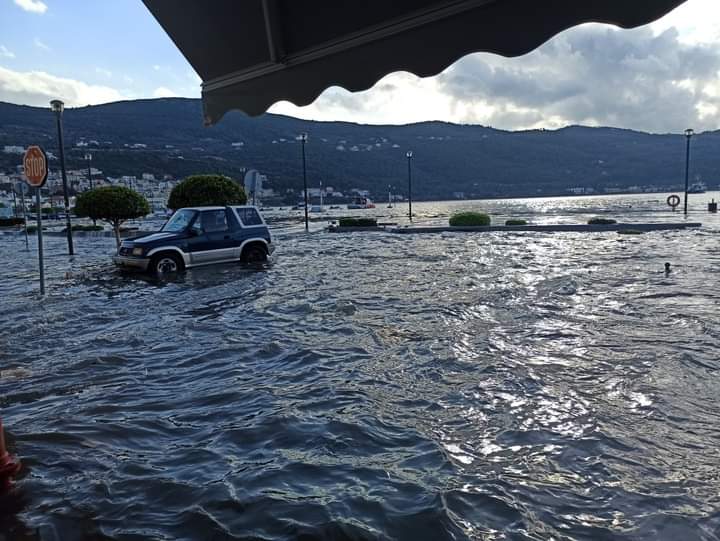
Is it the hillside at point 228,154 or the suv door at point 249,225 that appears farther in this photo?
the hillside at point 228,154

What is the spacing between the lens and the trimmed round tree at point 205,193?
25984 millimetres

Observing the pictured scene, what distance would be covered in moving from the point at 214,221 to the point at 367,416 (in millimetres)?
11574

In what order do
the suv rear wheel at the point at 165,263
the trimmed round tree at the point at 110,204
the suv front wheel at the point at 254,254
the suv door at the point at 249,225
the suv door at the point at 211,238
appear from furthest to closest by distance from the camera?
the trimmed round tree at the point at 110,204 → the suv front wheel at the point at 254,254 → the suv door at the point at 249,225 → the suv door at the point at 211,238 → the suv rear wheel at the point at 165,263

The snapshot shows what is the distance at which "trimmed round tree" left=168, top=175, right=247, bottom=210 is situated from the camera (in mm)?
25984

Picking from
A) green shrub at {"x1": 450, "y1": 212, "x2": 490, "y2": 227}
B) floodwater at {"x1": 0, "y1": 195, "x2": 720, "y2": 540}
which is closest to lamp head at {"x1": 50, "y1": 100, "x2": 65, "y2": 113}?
floodwater at {"x1": 0, "y1": 195, "x2": 720, "y2": 540}

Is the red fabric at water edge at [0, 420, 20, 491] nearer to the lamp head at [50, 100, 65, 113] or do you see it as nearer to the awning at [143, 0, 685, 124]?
the awning at [143, 0, 685, 124]

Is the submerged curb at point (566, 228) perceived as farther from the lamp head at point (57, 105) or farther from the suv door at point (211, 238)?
the lamp head at point (57, 105)

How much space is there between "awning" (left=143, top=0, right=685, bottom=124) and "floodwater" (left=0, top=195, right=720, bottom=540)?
3.03m

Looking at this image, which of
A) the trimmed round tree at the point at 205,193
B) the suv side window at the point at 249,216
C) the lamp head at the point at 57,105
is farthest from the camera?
the trimmed round tree at the point at 205,193

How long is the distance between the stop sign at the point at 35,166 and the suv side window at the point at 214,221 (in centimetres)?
471

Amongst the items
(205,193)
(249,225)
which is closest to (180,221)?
(249,225)

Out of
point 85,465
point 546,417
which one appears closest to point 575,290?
Result: point 546,417

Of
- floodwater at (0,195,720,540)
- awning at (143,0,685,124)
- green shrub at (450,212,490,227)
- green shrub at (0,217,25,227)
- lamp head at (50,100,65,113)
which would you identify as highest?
lamp head at (50,100,65,113)

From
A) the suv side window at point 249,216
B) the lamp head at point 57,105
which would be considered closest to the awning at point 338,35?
the suv side window at point 249,216
